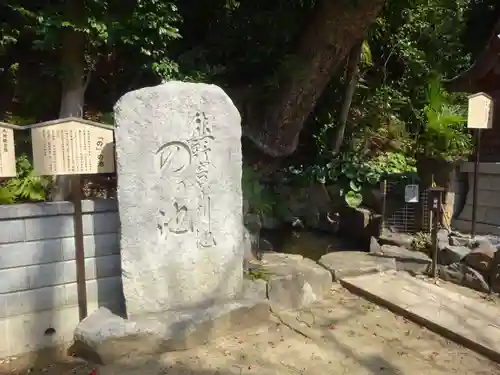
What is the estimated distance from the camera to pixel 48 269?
3.66m

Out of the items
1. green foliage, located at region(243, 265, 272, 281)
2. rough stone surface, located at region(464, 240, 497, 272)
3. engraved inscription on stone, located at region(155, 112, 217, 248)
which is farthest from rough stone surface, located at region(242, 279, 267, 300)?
rough stone surface, located at region(464, 240, 497, 272)

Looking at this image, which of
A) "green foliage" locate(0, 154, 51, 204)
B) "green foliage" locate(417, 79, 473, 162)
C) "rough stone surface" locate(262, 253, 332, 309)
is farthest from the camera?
"green foliage" locate(417, 79, 473, 162)

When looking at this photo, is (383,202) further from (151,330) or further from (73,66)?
(73,66)

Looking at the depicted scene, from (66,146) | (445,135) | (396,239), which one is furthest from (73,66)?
(445,135)

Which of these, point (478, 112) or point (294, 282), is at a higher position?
point (478, 112)

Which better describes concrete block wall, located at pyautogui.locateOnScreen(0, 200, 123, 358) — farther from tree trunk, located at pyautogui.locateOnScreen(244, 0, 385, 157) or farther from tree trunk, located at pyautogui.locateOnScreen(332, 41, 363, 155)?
tree trunk, located at pyautogui.locateOnScreen(332, 41, 363, 155)

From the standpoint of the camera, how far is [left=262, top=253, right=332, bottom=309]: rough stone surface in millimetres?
4598

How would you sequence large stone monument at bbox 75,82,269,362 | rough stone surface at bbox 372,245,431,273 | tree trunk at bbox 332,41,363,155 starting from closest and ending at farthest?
large stone monument at bbox 75,82,269,362 → rough stone surface at bbox 372,245,431,273 → tree trunk at bbox 332,41,363,155

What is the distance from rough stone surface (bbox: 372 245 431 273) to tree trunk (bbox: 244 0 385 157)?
243 centimetres

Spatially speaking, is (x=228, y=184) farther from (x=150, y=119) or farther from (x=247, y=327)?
(x=247, y=327)

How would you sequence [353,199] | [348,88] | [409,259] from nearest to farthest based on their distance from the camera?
[409,259] → [353,199] → [348,88]

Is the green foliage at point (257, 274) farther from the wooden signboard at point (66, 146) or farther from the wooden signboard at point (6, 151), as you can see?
the wooden signboard at point (6, 151)

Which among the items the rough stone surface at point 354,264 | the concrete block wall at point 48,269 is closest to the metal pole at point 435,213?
the rough stone surface at point 354,264

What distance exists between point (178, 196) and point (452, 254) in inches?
149
